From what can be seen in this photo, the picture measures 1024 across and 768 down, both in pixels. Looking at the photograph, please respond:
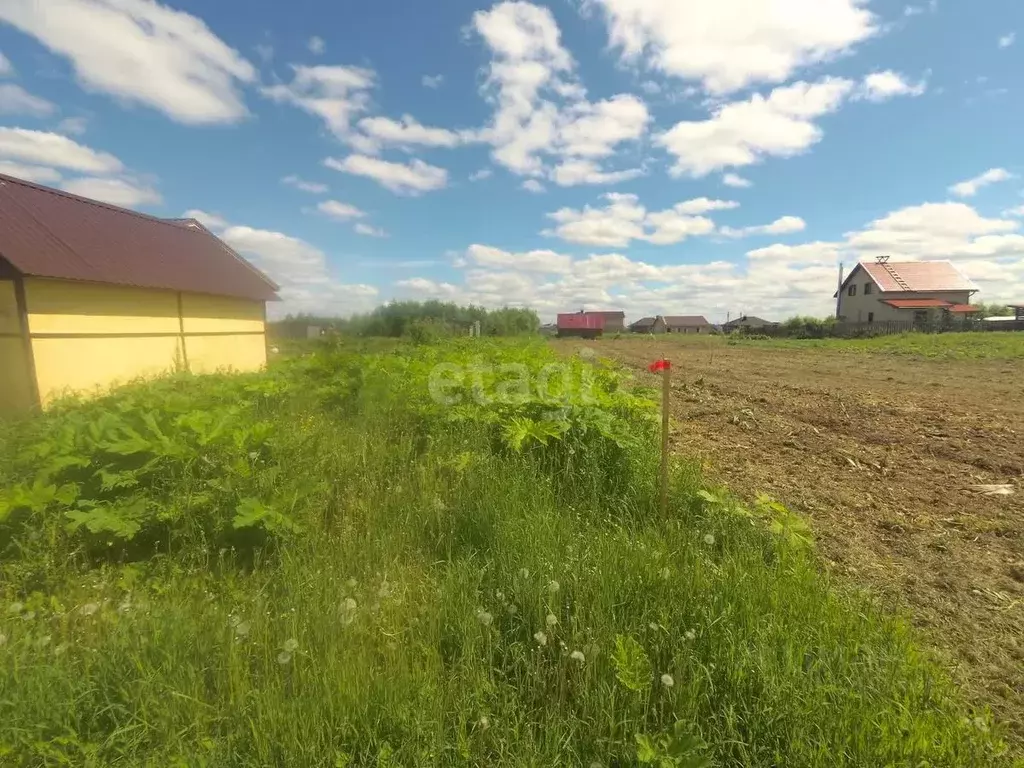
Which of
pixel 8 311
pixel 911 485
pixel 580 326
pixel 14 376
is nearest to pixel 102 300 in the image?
pixel 8 311

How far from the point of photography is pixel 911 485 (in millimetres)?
4602

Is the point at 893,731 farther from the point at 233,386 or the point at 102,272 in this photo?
the point at 102,272

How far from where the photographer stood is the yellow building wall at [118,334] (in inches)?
345

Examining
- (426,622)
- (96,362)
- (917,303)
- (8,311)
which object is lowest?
(426,622)

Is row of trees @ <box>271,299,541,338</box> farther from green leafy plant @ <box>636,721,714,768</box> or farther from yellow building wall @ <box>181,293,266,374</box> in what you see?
green leafy plant @ <box>636,721,714,768</box>

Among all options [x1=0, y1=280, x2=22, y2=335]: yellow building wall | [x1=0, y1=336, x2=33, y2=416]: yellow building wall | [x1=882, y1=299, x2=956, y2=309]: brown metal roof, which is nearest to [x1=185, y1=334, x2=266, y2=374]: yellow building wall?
[x1=0, y1=336, x2=33, y2=416]: yellow building wall

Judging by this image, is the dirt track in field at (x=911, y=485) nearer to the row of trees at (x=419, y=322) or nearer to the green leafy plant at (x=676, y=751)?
the green leafy plant at (x=676, y=751)

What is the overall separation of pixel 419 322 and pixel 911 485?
66.1 feet

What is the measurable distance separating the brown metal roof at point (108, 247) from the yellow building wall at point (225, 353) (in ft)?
4.49

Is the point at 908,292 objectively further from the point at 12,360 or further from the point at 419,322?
the point at 12,360

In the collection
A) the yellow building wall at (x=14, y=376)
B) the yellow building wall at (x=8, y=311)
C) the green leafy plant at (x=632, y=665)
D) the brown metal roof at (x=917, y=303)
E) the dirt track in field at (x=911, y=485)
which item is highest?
the brown metal roof at (x=917, y=303)

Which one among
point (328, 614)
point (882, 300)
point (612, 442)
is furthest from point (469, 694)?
point (882, 300)

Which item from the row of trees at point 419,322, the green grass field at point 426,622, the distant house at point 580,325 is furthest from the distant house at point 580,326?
the green grass field at point 426,622

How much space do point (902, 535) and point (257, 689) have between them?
4.37 metres
